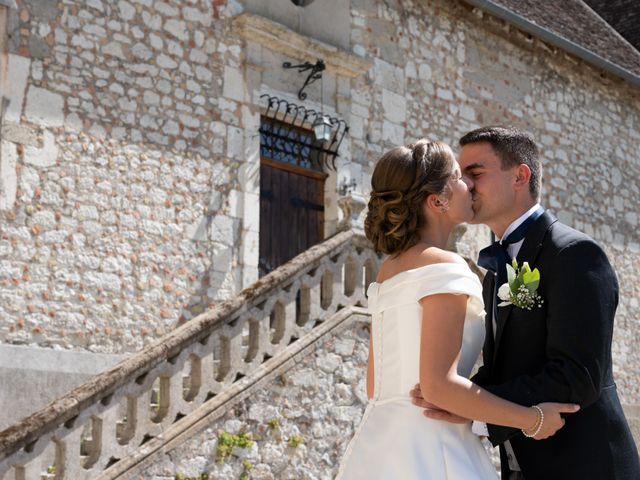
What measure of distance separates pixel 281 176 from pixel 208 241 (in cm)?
152

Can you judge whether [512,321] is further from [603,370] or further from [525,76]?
[525,76]

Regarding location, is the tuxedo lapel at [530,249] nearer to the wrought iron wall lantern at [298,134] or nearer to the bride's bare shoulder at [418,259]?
the bride's bare shoulder at [418,259]

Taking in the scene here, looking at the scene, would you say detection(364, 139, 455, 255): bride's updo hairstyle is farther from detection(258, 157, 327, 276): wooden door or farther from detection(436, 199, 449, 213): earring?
detection(258, 157, 327, 276): wooden door

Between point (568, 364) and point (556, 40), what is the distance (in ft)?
37.8

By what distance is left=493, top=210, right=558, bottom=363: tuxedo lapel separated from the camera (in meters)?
3.19

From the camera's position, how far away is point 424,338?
3.01 meters

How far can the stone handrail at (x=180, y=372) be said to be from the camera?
6145 mm

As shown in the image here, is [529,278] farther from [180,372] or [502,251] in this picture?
[180,372]

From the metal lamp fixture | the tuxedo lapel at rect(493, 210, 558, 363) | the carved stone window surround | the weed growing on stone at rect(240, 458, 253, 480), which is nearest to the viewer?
the tuxedo lapel at rect(493, 210, 558, 363)

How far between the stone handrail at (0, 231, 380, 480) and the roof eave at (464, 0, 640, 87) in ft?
19.4

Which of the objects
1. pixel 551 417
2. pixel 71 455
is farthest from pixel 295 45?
pixel 551 417

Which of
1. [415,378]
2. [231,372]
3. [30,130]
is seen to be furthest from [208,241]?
[415,378]

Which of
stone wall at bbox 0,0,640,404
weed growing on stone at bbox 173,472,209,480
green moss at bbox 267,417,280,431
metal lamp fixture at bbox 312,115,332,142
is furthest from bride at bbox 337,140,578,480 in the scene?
metal lamp fixture at bbox 312,115,332,142

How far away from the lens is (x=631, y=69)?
15.4 m
